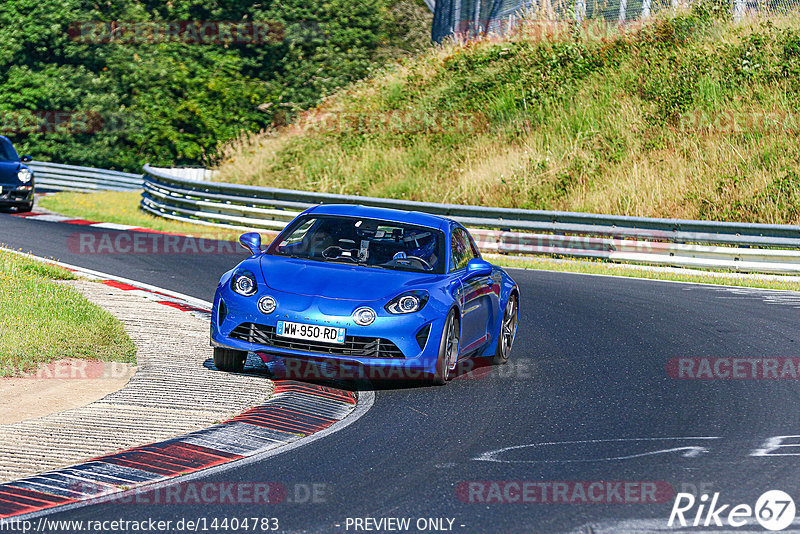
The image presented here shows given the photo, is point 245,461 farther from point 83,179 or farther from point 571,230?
point 83,179

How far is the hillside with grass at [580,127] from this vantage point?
25.3 m

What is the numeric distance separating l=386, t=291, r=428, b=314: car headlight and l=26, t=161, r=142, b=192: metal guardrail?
30.5 m

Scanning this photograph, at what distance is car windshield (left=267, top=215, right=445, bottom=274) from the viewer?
992cm

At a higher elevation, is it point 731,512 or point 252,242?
point 252,242

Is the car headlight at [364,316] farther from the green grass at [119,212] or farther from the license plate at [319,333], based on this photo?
the green grass at [119,212]

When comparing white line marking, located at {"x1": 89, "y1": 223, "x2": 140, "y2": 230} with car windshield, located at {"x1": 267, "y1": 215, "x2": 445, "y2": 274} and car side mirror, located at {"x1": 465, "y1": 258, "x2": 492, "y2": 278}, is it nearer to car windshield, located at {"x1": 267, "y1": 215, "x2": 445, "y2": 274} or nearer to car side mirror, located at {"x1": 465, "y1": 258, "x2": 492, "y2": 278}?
car windshield, located at {"x1": 267, "y1": 215, "x2": 445, "y2": 274}

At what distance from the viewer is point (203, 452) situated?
22.5 ft

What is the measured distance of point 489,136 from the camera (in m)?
30.0

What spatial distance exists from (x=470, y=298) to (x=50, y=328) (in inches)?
147

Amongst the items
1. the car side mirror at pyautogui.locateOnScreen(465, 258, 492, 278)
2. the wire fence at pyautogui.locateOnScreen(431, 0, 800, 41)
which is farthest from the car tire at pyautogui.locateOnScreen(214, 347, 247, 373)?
the wire fence at pyautogui.locateOnScreen(431, 0, 800, 41)

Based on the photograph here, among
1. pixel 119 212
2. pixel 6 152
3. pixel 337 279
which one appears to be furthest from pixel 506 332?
pixel 119 212

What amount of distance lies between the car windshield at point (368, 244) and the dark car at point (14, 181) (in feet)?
52.9

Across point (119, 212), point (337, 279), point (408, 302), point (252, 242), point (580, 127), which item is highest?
point (580, 127)

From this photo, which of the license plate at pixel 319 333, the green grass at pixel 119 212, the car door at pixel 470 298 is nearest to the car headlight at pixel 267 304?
the license plate at pixel 319 333
